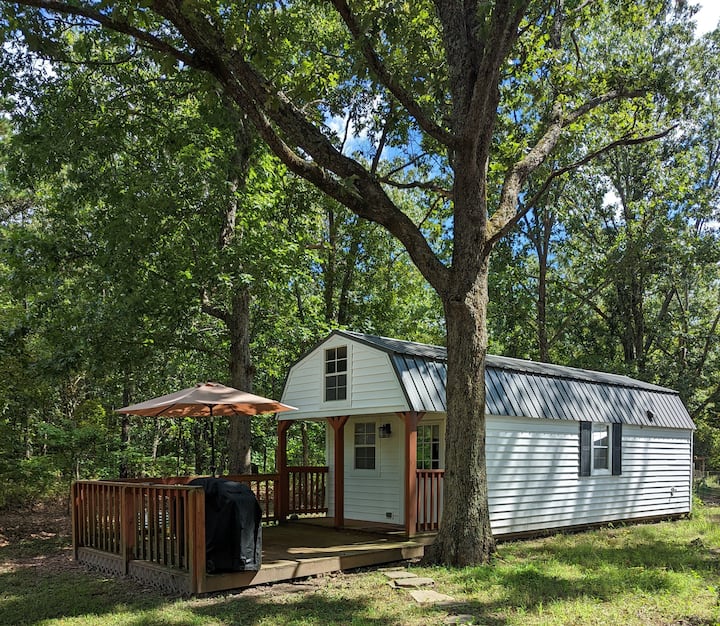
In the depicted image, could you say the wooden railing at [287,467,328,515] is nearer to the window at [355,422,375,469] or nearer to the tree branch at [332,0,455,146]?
the window at [355,422,375,469]

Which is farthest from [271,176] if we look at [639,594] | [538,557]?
[639,594]

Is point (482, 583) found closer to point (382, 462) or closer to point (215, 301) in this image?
point (382, 462)

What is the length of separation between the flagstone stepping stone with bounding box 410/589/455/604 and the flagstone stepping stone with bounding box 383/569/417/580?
625 millimetres

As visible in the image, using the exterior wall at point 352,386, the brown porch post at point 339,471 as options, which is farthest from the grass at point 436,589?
the brown porch post at point 339,471

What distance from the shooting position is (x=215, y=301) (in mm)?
13617

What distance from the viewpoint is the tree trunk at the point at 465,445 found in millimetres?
7984

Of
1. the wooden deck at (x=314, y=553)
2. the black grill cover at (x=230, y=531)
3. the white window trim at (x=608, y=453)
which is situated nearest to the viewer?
the black grill cover at (x=230, y=531)

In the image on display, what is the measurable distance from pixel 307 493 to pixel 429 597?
21.2 ft

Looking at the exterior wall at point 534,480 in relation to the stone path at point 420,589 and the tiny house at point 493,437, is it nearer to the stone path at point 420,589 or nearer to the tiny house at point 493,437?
the tiny house at point 493,437

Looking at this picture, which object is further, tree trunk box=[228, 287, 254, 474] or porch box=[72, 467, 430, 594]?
tree trunk box=[228, 287, 254, 474]

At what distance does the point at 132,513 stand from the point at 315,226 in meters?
10.6

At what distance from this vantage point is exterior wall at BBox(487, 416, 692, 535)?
34.3 ft

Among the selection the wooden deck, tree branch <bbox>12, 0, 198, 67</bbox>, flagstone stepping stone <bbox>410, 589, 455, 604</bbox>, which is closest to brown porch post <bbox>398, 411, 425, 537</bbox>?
the wooden deck

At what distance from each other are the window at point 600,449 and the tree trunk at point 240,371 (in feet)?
21.4
